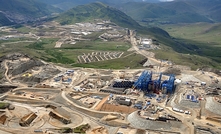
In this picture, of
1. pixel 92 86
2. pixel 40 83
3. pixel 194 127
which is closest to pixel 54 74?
pixel 40 83

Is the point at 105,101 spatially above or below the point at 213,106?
below

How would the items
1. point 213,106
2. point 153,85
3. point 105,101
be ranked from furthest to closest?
point 153,85 → point 105,101 → point 213,106

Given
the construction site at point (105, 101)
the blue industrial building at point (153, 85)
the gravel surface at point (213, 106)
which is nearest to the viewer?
the construction site at point (105, 101)

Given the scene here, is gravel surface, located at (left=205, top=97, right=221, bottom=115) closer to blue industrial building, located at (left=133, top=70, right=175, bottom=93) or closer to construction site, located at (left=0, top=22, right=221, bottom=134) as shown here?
construction site, located at (left=0, top=22, right=221, bottom=134)

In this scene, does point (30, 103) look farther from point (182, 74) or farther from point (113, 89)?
point (182, 74)

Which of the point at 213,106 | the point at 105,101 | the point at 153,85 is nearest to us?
the point at 213,106

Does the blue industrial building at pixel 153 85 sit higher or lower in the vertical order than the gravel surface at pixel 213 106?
higher

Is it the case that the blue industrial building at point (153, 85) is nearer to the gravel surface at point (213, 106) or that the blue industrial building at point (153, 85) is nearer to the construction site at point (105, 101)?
the construction site at point (105, 101)

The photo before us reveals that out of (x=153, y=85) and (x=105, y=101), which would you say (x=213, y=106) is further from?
(x=105, y=101)

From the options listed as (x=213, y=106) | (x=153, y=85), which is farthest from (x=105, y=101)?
(x=213, y=106)

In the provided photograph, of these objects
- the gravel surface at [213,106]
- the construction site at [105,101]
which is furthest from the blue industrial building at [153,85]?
the gravel surface at [213,106]
